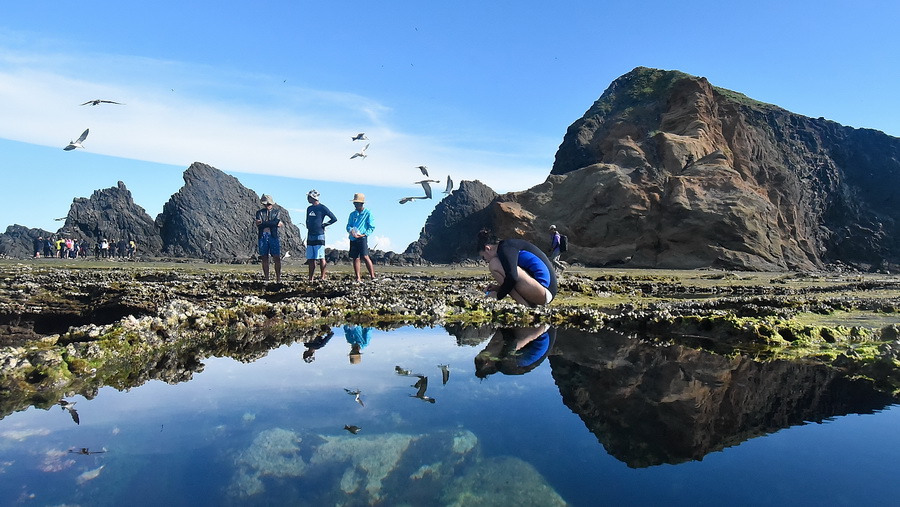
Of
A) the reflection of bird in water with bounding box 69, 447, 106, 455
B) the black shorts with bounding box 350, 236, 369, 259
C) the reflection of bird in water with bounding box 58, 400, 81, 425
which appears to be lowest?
the reflection of bird in water with bounding box 69, 447, 106, 455

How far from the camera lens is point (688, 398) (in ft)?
12.8

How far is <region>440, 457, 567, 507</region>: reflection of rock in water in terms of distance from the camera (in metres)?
2.45

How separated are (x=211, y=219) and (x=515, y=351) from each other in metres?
111

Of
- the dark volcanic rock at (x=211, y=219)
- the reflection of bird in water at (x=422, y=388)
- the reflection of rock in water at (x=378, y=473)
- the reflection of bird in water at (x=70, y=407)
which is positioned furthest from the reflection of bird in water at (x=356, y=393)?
the dark volcanic rock at (x=211, y=219)

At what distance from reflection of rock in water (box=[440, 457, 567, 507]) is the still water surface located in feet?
0.03

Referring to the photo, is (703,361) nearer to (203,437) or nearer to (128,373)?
(203,437)

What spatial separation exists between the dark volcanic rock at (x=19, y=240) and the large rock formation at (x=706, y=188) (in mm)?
50130

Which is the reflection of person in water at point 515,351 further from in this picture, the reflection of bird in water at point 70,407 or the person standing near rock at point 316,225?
the person standing near rock at point 316,225

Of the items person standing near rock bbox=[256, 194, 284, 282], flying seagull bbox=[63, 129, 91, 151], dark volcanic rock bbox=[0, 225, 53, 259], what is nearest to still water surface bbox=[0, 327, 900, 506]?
person standing near rock bbox=[256, 194, 284, 282]

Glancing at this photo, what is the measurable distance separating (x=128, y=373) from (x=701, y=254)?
51.0 meters

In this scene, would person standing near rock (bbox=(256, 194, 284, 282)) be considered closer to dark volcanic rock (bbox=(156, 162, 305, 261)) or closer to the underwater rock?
the underwater rock

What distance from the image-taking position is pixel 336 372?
15.6ft

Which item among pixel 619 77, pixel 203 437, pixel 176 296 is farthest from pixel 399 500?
pixel 619 77

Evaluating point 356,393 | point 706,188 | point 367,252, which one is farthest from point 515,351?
point 706,188
